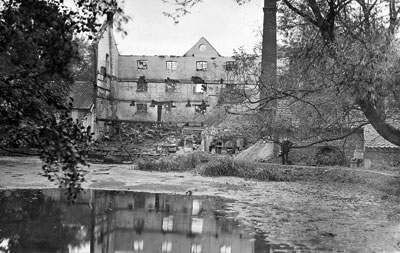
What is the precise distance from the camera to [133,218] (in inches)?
454

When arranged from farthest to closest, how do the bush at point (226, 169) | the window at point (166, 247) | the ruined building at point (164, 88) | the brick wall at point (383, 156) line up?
1. the ruined building at point (164, 88)
2. the brick wall at point (383, 156)
3. the bush at point (226, 169)
4. the window at point (166, 247)

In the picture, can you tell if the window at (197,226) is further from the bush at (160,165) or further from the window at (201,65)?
the window at (201,65)

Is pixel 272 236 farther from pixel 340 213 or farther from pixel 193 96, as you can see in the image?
pixel 193 96

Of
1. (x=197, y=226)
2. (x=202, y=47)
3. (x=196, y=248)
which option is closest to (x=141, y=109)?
(x=202, y=47)

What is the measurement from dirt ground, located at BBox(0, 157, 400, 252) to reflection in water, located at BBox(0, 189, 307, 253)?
0.83 meters

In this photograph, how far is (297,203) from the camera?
48.8 feet

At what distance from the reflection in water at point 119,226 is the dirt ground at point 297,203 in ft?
2.71

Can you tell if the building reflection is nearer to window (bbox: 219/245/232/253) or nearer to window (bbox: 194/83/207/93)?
window (bbox: 219/245/232/253)

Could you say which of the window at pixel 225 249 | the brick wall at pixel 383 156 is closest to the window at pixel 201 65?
the brick wall at pixel 383 156

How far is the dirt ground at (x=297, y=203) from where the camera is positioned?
9.59m

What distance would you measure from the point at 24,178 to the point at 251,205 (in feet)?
33.3

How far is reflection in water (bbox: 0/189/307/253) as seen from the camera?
864 cm

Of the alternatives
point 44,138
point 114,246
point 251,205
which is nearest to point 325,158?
point 251,205

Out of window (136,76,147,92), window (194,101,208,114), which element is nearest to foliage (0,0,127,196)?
window (194,101,208,114)
